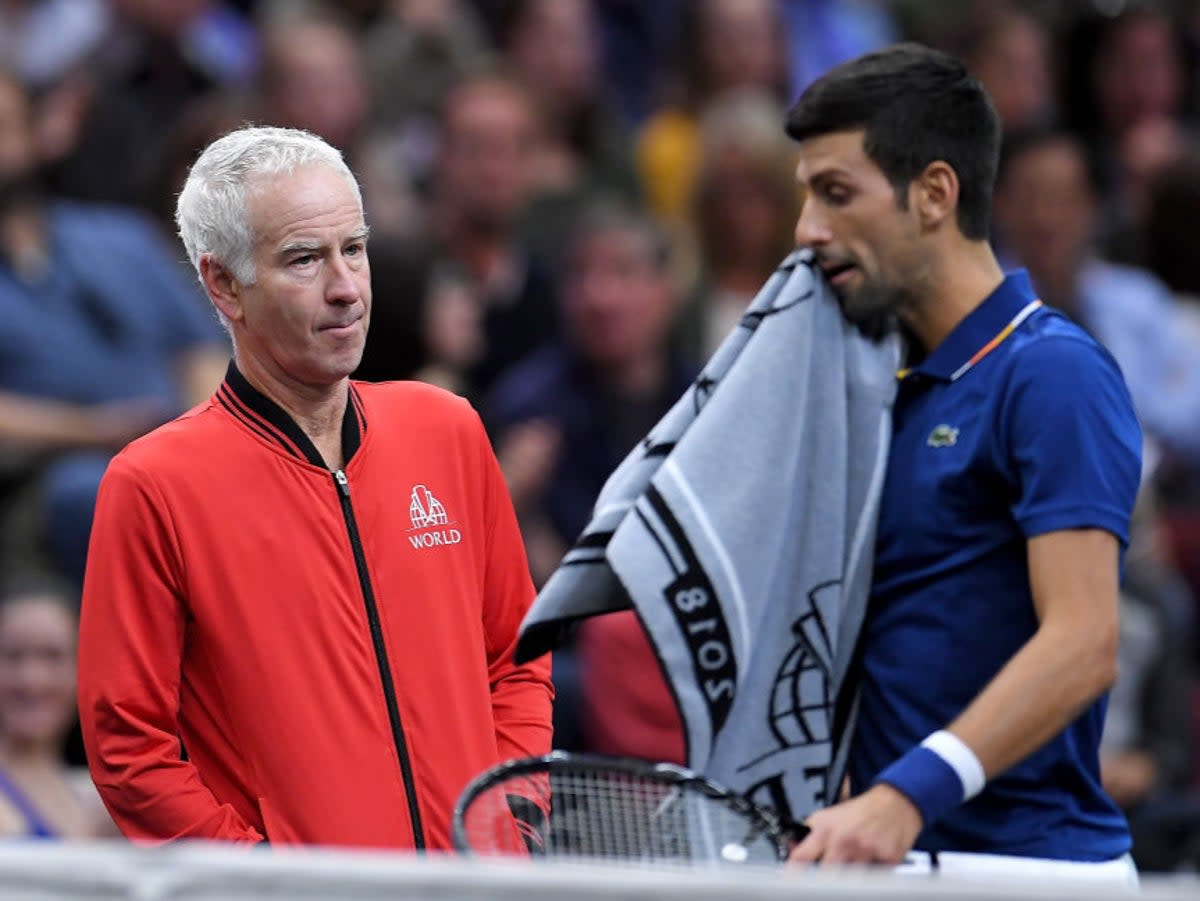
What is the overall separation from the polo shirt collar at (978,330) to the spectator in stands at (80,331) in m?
3.05

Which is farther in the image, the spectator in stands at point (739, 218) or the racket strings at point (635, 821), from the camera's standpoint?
the spectator in stands at point (739, 218)

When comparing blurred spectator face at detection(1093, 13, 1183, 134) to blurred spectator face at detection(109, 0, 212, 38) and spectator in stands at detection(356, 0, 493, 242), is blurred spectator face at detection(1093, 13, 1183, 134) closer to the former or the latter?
spectator in stands at detection(356, 0, 493, 242)

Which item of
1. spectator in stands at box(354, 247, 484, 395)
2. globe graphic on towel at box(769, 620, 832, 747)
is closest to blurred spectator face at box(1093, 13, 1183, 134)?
spectator in stands at box(354, 247, 484, 395)

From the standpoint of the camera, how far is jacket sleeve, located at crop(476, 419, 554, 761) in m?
3.06

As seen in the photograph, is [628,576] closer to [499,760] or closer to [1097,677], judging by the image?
[499,760]

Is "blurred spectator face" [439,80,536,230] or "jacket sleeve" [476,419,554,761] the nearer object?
"jacket sleeve" [476,419,554,761]

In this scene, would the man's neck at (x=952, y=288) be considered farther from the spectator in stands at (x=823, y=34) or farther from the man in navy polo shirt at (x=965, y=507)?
the spectator in stands at (x=823, y=34)

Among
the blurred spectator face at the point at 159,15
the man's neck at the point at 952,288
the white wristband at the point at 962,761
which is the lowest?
the white wristband at the point at 962,761

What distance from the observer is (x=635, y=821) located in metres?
2.70

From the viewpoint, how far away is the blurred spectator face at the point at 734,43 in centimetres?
790

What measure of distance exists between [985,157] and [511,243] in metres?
4.02

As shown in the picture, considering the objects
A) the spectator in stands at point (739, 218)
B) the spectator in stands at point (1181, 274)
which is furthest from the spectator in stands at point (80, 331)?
the spectator in stands at point (1181, 274)

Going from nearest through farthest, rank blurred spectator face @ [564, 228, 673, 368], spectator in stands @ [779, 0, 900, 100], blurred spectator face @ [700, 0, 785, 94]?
1. blurred spectator face @ [564, 228, 673, 368]
2. blurred spectator face @ [700, 0, 785, 94]
3. spectator in stands @ [779, 0, 900, 100]

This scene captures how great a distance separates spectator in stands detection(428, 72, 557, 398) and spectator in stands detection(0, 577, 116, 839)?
1720 mm
